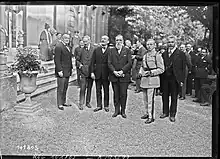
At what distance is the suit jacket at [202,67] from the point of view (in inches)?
95.1

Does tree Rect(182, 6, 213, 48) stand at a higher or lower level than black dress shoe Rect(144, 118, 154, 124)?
higher

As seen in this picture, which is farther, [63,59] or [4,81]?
[63,59]

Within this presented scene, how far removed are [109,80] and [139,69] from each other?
274 millimetres

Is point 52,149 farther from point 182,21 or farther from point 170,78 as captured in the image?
point 182,21

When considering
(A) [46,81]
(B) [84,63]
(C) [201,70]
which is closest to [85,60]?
(B) [84,63]

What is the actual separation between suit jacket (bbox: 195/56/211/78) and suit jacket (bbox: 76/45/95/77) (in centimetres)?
91

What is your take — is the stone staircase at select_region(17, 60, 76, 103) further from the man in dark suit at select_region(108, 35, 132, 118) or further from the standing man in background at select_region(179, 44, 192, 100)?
the standing man in background at select_region(179, 44, 192, 100)

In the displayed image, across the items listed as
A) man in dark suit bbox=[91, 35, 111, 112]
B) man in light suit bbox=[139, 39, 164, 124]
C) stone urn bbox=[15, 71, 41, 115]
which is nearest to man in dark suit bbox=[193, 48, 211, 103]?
man in light suit bbox=[139, 39, 164, 124]

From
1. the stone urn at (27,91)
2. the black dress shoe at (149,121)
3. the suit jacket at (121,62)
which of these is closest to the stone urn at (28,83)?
the stone urn at (27,91)

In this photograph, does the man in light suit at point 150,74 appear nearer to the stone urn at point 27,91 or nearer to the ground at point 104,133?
the ground at point 104,133

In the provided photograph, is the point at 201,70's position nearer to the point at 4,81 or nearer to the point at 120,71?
the point at 120,71

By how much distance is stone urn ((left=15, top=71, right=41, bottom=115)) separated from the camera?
238cm

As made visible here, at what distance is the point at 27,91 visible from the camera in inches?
94.4

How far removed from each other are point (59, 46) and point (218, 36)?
1.32m
